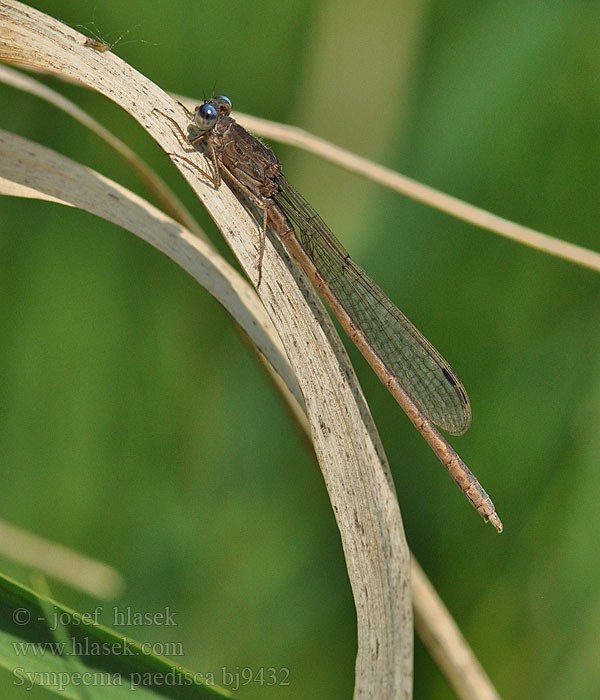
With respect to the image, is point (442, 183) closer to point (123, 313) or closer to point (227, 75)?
point (227, 75)

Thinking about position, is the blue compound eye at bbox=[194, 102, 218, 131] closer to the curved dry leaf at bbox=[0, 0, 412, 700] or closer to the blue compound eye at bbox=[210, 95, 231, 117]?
the blue compound eye at bbox=[210, 95, 231, 117]

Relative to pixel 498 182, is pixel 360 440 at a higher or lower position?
lower

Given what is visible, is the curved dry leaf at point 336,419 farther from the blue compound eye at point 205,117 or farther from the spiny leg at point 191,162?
the blue compound eye at point 205,117

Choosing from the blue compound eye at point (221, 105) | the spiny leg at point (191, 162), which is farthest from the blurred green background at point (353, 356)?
the spiny leg at point (191, 162)

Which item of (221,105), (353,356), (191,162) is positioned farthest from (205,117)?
(353,356)

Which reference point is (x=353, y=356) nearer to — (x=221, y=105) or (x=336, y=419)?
(x=221, y=105)

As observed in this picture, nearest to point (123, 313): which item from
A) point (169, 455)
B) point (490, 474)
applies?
point (169, 455)

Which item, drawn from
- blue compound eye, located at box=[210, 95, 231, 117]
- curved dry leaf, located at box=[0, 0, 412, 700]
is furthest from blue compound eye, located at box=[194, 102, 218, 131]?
curved dry leaf, located at box=[0, 0, 412, 700]
